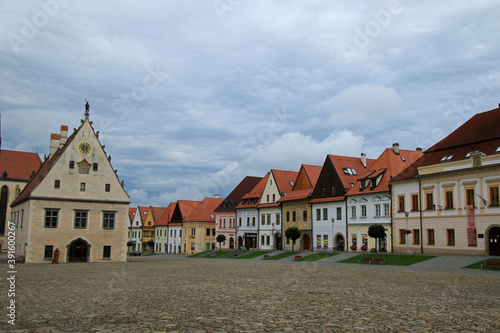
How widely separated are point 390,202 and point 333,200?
10035 millimetres

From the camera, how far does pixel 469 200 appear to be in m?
41.9

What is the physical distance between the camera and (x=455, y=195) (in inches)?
1697

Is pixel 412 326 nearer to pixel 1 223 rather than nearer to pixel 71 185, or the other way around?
pixel 71 185

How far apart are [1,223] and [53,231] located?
150 ft

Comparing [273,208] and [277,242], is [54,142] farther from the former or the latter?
[277,242]

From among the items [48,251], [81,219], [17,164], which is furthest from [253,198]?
[17,164]

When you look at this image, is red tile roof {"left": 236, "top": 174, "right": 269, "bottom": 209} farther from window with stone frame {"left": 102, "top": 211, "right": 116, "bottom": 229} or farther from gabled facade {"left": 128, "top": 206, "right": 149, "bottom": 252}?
gabled facade {"left": 128, "top": 206, "right": 149, "bottom": 252}

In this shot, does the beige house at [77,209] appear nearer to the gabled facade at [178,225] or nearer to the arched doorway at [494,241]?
the arched doorway at [494,241]

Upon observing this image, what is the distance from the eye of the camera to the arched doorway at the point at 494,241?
39406mm

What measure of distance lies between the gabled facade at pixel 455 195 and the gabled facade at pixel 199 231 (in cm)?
5155

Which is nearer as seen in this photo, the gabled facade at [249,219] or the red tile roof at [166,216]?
the gabled facade at [249,219]

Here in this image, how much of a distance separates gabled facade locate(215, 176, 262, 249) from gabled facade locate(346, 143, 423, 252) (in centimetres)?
3322

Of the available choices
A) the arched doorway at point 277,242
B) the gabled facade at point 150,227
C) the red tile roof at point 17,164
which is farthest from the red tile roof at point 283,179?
the gabled facade at point 150,227

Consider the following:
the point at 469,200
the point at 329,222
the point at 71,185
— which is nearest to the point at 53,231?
the point at 71,185
